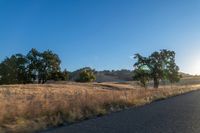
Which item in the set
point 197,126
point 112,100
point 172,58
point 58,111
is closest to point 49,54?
point 172,58

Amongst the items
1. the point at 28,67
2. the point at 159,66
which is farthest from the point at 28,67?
the point at 159,66

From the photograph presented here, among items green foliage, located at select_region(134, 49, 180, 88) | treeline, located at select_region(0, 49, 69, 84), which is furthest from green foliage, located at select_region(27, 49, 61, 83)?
green foliage, located at select_region(134, 49, 180, 88)

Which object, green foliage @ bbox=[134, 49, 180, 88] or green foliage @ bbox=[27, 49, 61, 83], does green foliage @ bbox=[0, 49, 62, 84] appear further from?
green foliage @ bbox=[134, 49, 180, 88]

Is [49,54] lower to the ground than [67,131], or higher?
higher

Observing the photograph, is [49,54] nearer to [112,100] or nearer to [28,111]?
[112,100]

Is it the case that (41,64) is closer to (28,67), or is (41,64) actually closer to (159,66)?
(28,67)

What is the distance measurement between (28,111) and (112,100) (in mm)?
8162

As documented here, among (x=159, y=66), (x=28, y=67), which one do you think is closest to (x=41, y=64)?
(x=28, y=67)

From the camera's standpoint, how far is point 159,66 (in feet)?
232

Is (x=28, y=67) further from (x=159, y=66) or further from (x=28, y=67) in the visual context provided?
(x=159, y=66)

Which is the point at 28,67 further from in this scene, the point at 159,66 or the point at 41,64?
the point at 159,66

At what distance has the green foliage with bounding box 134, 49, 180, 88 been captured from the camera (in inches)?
2783

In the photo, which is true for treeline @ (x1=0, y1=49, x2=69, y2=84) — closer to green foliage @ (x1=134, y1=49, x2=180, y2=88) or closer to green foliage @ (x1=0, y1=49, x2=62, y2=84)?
green foliage @ (x1=0, y1=49, x2=62, y2=84)

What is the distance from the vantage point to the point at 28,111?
50.1 feet
